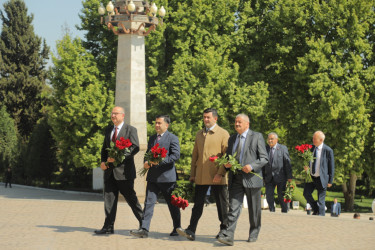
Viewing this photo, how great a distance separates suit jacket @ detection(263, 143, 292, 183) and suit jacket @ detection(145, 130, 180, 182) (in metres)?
4.85

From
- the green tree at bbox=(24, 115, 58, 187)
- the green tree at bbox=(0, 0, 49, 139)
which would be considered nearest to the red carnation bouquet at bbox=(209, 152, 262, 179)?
the green tree at bbox=(24, 115, 58, 187)

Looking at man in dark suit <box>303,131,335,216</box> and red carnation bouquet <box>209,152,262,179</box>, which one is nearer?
red carnation bouquet <box>209,152,262,179</box>

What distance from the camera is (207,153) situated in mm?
9875

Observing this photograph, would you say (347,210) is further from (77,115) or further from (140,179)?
(140,179)

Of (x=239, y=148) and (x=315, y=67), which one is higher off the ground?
(x=315, y=67)

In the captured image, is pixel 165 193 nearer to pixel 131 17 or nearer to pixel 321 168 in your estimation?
pixel 321 168

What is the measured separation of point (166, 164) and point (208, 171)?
2.50 ft

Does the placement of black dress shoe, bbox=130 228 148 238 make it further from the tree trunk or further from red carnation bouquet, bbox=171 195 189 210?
the tree trunk

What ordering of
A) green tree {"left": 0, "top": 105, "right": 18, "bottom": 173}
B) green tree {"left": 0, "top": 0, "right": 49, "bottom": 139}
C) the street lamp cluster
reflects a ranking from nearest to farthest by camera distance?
the street lamp cluster < green tree {"left": 0, "top": 105, "right": 18, "bottom": 173} < green tree {"left": 0, "top": 0, "right": 49, "bottom": 139}

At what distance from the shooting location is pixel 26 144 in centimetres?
4594

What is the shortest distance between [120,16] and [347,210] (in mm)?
20089

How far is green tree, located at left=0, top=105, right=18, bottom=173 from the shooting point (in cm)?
4991

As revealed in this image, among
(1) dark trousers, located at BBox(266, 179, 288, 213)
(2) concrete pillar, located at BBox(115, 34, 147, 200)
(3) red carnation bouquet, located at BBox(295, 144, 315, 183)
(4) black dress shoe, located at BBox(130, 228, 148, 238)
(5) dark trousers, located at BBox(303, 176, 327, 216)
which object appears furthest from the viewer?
(2) concrete pillar, located at BBox(115, 34, 147, 200)

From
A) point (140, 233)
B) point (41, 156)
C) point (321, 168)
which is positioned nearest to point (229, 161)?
point (140, 233)
